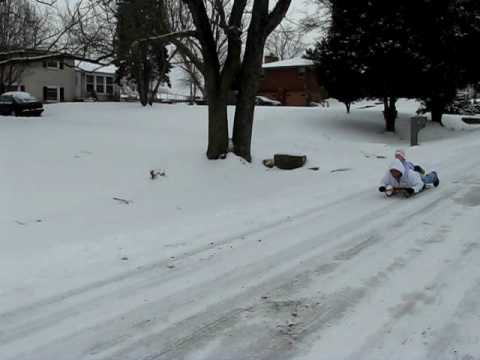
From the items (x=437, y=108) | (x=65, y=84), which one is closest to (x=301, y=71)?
(x=437, y=108)

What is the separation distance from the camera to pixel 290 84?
47.7 metres

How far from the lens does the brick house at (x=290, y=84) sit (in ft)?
150

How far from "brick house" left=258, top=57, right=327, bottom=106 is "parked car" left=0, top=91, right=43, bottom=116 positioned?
80.0 feet

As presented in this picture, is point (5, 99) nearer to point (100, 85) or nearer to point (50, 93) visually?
point (50, 93)

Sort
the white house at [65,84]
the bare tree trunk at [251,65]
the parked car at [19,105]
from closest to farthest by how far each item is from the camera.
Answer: the bare tree trunk at [251,65]
the parked car at [19,105]
the white house at [65,84]

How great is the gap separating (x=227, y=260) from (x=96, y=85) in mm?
54120

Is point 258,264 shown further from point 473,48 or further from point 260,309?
point 473,48

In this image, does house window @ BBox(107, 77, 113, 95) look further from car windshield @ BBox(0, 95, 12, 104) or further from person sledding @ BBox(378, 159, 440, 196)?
person sledding @ BBox(378, 159, 440, 196)

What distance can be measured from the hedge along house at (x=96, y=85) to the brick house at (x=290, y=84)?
15.8 meters

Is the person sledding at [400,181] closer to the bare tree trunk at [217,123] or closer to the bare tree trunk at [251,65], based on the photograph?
the bare tree trunk at [251,65]

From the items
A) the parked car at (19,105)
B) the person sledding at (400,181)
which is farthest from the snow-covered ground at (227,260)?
the parked car at (19,105)

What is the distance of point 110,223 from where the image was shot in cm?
793

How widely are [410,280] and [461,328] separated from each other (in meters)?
1.03

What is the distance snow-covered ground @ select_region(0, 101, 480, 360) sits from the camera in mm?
3852
